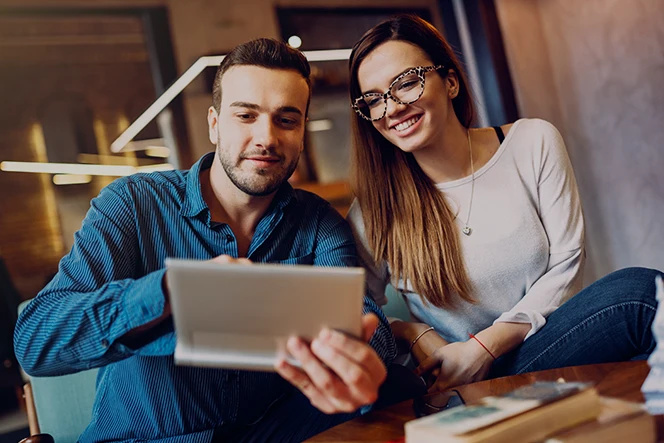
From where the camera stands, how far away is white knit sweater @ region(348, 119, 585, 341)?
5.66ft

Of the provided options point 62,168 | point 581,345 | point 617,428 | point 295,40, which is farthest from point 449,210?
point 62,168

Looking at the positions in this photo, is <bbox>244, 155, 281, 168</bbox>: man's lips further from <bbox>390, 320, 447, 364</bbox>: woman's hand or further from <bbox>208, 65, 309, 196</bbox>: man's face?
<bbox>390, 320, 447, 364</bbox>: woman's hand

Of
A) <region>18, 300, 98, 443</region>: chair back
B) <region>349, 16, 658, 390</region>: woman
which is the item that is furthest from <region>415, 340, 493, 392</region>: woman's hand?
<region>18, 300, 98, 443</region>: chair back

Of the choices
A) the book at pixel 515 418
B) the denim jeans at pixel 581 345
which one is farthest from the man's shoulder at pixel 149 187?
the book at pixel 515 418

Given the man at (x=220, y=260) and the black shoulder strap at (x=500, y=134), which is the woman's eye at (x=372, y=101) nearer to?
the man at (x=220, y=260)

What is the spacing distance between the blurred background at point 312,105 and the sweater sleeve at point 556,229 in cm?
94

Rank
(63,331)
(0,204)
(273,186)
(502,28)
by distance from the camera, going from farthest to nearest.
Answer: (0,204) → (502,28) → (273,186) → (63,331)

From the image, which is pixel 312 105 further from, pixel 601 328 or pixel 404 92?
pixel 601 328

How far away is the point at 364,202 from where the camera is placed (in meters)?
1.84

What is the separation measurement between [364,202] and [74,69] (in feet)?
13.3

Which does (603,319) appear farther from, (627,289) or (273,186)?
(273,186)

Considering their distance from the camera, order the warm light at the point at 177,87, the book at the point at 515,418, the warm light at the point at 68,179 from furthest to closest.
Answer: the warm light at the point at 68,179, the warm light at the point at 177,87, the book at the point at 515,418

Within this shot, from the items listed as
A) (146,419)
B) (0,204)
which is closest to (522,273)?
(146,419)

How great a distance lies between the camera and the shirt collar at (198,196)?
58.7 inches
